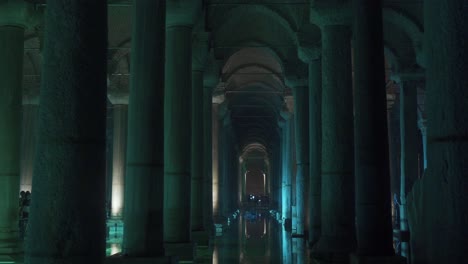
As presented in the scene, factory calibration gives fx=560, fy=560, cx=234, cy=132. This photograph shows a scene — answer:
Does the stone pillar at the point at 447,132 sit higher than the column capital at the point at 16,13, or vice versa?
the column capital at the point at 16,13

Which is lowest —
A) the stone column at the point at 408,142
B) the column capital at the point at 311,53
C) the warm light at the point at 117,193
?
the warm light at the point at 117,193

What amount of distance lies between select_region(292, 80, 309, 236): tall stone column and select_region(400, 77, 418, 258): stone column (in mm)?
3901

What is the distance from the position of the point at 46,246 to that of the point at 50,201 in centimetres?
44

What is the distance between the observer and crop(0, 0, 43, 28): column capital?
15.9 metres

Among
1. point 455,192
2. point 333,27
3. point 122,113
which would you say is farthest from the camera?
point 122,113

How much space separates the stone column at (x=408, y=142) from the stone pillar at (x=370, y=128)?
1226 cm

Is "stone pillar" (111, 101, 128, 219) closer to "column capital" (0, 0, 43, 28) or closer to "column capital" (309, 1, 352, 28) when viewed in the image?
"column capital" (0, 0, 43, 28)

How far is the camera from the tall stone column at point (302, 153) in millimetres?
23203

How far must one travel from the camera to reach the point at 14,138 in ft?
51.3

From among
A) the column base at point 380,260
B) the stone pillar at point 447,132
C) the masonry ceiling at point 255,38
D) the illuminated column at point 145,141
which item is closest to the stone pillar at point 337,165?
the masonry ceiling at point 255,38

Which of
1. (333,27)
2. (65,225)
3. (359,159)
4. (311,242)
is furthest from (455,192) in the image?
(311,242)

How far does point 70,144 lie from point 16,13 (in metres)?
11.8

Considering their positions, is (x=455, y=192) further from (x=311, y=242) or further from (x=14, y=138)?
(x=311, y=242)

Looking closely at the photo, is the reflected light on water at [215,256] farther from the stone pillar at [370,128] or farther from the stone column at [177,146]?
the stone pillar at [370,128]
